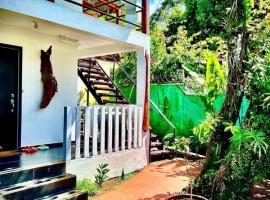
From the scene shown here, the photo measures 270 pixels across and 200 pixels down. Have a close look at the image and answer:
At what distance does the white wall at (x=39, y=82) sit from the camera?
6.62 meters

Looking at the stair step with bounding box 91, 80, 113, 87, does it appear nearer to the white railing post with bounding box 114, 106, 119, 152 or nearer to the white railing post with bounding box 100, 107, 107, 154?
the white railing post with bounding box 114, 106, 119, 152

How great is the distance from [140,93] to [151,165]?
192 centimetres

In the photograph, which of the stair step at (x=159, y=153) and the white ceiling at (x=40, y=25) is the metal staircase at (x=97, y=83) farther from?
the stair step at (x=159, y=153)

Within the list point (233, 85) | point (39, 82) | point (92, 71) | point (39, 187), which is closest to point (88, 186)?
point (39, 187)

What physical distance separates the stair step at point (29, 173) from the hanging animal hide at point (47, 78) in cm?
207

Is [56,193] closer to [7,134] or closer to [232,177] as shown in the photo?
[7,134]

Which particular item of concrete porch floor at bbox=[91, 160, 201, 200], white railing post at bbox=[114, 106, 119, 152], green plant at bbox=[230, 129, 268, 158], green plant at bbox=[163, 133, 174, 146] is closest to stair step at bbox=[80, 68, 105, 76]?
green plant at bbox=[163, 133, 174, 146]

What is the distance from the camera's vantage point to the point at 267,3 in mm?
4309

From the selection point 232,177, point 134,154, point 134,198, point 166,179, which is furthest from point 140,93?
point 232,177

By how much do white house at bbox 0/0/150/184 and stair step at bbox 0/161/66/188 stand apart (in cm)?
27

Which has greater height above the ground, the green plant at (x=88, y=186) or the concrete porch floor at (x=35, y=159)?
the concrete porch floor at (x=35, y=159)

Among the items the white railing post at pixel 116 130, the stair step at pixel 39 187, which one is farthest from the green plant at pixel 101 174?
the stair step at pixel 39 187

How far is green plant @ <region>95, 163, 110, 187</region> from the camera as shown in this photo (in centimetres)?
587

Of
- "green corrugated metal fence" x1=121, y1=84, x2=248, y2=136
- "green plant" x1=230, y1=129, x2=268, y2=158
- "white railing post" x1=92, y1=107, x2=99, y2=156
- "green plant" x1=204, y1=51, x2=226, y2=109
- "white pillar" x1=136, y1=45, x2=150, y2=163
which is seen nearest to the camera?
"green plant" x1=230, y1=129, x2=268, y2=158
